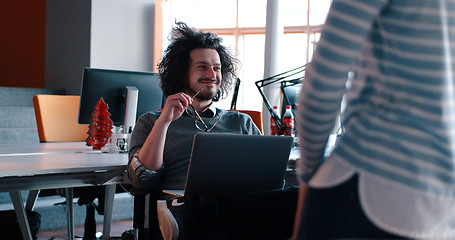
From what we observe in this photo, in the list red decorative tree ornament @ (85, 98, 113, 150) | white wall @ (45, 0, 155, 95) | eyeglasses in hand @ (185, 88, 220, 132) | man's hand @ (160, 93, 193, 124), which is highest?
white wall @ (45, 0, 155, 95)

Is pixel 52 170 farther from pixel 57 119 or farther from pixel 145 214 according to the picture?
pixel 57 119

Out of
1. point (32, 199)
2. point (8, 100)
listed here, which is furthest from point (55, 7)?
point (32, 199)

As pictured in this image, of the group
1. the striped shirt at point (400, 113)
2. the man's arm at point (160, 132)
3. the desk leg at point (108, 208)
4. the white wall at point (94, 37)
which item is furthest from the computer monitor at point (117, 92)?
the white wall at point (94, 37)

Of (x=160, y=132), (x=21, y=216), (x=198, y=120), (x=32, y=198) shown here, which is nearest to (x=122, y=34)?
(x=32, y=198)

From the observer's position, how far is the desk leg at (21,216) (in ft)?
7.79

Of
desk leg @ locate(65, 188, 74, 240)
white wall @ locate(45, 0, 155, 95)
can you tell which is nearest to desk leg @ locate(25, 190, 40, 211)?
desk leg @ locate(65, 188, 74, 240)

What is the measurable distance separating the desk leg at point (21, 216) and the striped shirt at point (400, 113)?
1.92 m

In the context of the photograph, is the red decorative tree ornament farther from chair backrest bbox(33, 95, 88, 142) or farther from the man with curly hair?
chair backrest bbox(33, 95, 88, 142)

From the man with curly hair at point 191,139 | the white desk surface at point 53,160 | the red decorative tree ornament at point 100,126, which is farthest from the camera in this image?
the red decorative tree ornament at point 100,126

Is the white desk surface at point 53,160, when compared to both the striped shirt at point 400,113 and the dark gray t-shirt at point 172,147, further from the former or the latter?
the striped shirt at point 400,113

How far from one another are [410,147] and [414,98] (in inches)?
2.6

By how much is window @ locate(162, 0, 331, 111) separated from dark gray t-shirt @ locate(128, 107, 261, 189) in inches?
181

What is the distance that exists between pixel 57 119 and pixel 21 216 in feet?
2.67

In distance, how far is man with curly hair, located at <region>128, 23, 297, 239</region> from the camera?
4.62ft
